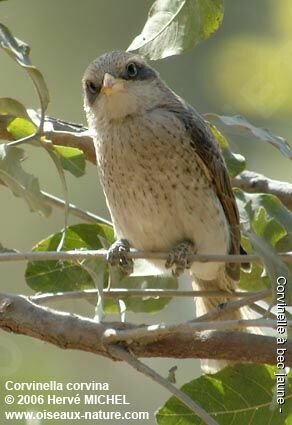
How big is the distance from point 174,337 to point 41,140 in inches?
30.8

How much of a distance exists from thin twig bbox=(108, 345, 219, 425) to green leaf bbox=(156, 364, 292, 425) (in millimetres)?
245

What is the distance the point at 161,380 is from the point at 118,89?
167cm

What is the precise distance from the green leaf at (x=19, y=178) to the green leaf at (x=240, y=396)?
778 mm

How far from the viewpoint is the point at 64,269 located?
3699 mm

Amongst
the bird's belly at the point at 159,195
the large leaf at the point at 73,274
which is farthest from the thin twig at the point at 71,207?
the bird's belly at the point at 159,195

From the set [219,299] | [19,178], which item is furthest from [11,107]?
[219,299]

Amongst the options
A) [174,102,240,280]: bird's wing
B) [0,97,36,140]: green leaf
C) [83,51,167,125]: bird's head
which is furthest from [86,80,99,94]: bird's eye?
[0,97,36,140]: green leaf

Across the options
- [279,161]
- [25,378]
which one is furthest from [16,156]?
[279,161]

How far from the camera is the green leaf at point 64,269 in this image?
3648mm

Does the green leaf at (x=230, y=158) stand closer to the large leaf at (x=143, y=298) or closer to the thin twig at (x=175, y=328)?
the large leaf at (x=143, y=298)

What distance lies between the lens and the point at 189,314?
20.6 feet

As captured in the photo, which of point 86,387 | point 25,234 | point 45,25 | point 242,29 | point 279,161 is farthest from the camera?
point 45,25

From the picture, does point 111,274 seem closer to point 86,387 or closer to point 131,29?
point 86,387

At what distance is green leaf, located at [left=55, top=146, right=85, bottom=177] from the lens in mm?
3438
